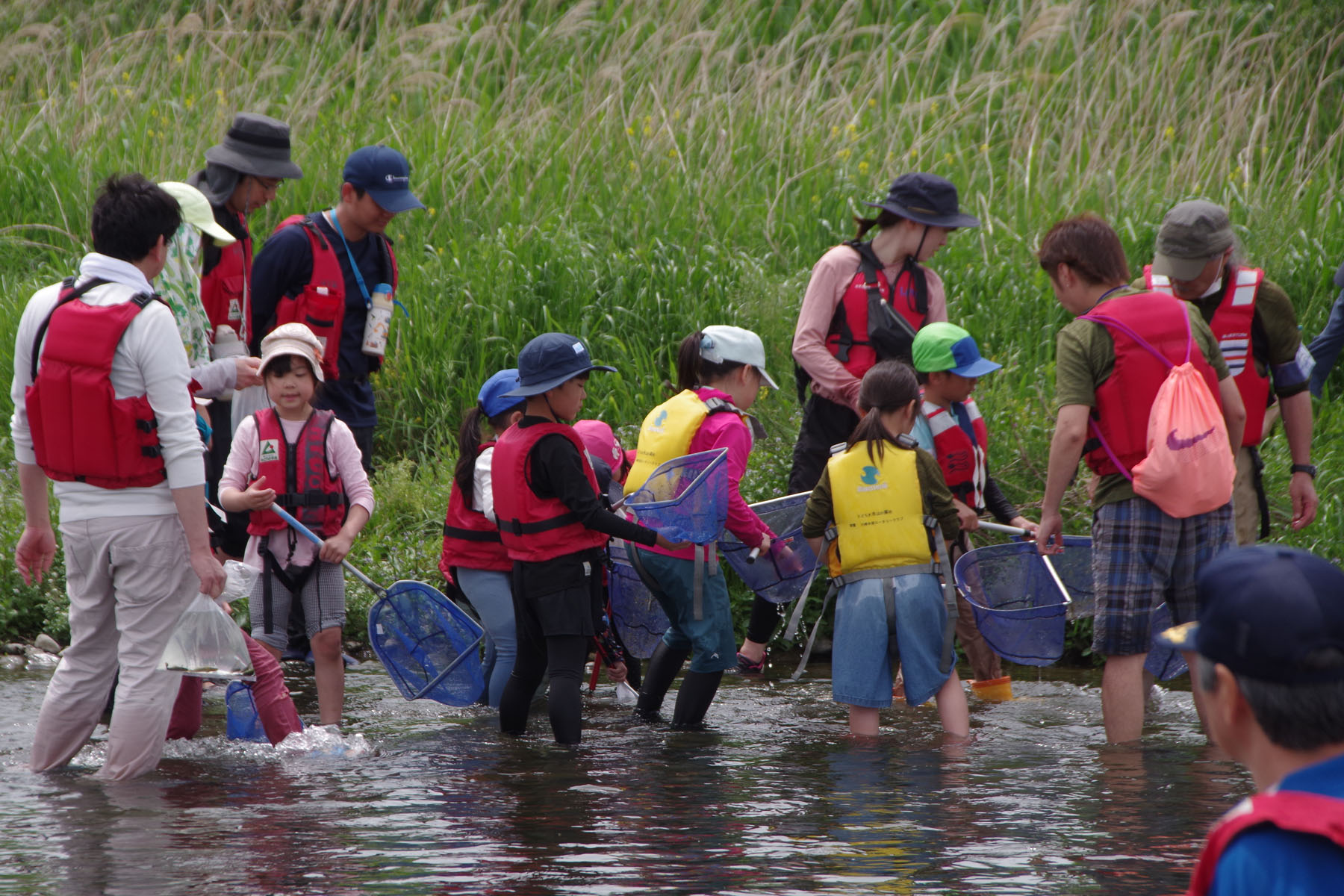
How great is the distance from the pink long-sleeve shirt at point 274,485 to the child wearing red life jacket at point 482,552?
17.0 inches

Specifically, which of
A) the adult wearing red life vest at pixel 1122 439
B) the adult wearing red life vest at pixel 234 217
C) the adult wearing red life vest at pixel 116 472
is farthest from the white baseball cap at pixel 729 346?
the adult wearing red life vest at pixel 116 472

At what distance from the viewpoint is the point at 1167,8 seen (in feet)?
43.0

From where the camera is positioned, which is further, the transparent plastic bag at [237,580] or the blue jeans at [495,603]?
the blue jeans at [495,603]

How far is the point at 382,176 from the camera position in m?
6.79

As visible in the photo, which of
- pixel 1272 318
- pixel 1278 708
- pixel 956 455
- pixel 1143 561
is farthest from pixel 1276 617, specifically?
pixel 956 455

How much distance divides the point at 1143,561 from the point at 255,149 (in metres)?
4.14

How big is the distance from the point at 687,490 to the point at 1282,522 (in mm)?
3482

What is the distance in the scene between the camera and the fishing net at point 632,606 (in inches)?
260

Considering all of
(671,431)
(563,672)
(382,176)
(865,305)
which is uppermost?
(382,176)

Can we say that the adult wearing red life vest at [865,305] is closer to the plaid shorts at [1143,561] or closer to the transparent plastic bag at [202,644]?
the plaid shorts at [1143,561]

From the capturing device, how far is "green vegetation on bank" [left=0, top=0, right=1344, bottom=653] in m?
9.45

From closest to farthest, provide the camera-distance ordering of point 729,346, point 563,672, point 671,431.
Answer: point 563,672, point 671,431, point 729,346

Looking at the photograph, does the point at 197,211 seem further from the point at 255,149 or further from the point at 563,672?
the point at 563,672

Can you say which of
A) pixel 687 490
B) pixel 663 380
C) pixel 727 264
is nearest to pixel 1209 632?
pixel 687 490
